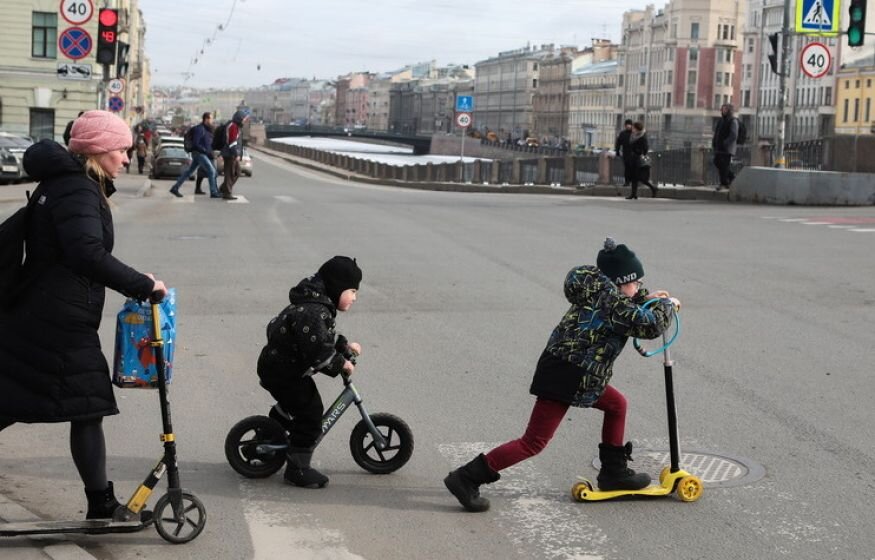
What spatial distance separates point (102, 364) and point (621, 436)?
7.92ft

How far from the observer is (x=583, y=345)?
20.0ft

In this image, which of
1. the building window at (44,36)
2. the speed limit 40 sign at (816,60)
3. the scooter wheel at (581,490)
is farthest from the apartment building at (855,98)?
the scooter wheel at (581,490)

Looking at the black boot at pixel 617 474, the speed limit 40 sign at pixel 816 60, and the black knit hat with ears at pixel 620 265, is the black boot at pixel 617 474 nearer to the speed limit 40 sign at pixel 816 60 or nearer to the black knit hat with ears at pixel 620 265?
the black knit hat with ears at pixel 620 265

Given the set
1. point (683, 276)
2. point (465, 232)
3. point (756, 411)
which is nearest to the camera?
point (756, 411)

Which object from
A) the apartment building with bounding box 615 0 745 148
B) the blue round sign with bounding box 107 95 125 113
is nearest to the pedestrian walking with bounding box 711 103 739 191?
the blue round sign with bounding box 107 95 125 113

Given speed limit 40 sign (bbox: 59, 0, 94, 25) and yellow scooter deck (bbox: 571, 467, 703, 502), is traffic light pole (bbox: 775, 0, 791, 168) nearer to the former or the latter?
speed limit 40 sign (bbox: 59, 0, 94, 25)

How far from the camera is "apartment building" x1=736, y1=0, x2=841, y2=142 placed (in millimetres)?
142625

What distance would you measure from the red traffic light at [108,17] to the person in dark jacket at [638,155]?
35.9ft

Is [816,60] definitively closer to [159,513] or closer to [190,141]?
[190,141]

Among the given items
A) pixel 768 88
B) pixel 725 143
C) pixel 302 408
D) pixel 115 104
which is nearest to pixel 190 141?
pixel 725 143

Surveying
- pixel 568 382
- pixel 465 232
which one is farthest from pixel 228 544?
pixel 465 232

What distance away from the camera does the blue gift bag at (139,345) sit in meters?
5.51

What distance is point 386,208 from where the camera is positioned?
984 inches

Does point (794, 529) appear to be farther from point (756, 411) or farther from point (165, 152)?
point (165, 152)
